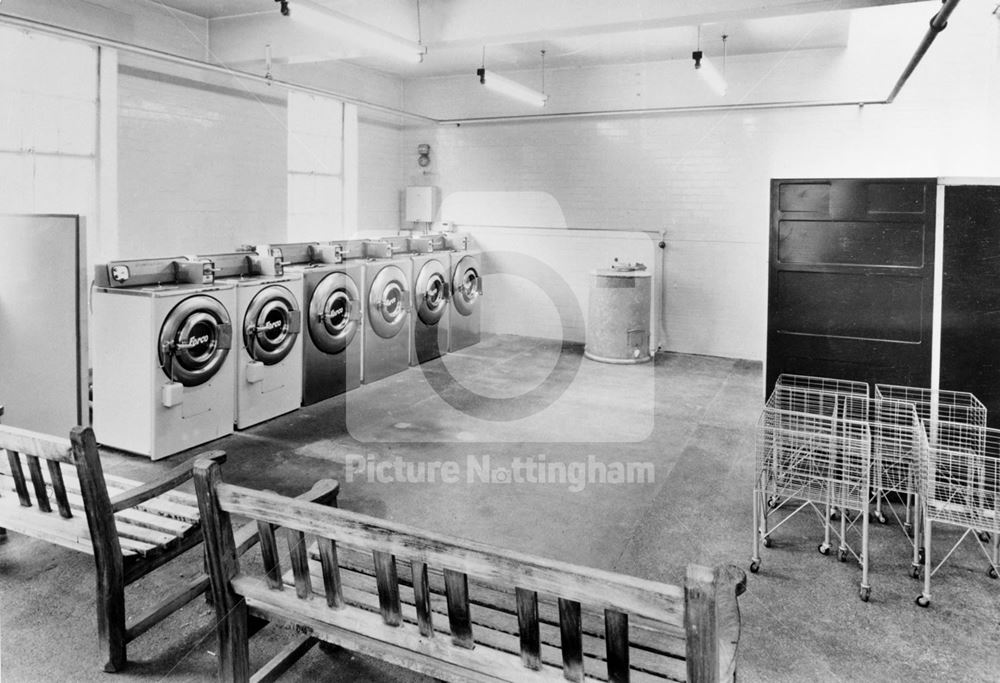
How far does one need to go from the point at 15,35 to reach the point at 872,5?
670cm

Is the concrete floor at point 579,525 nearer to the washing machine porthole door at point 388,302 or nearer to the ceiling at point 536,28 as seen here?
the washing machine porthole door at point 388,302

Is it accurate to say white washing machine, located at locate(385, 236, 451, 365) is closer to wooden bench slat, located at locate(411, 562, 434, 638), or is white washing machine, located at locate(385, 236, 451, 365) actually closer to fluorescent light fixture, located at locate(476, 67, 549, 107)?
fluorescent light fixture, located at locate(476, 67, 549, 107)

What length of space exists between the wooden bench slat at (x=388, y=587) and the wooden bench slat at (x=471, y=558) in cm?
5

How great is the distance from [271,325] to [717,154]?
5.78 metres

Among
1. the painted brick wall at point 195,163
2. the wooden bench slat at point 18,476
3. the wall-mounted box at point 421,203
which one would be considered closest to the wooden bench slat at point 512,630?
the wooden bench slat at point 18,476

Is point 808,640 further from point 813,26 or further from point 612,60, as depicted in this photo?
point 612,60

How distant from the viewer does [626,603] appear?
5.27 feet

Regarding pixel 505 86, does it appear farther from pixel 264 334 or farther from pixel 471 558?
pixel 471 558

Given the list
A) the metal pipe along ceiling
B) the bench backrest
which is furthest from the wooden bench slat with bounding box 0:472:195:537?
the metal pipe along ceiling

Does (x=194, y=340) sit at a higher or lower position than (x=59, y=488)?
higher

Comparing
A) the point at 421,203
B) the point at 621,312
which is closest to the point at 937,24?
the point at 621,312

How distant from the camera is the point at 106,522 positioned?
8.11ft

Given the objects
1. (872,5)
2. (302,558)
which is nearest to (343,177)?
(872,5)

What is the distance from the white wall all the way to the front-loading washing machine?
11.8 feet
